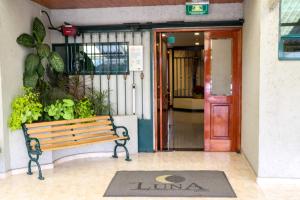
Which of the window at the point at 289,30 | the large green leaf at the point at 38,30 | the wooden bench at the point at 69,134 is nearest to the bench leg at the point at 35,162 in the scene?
the wooden bench at the point at 69,134

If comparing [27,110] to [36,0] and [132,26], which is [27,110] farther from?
[132,26]

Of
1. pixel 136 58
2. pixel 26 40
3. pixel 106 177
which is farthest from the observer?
pixel 136 58

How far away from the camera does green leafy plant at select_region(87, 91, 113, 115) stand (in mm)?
5641

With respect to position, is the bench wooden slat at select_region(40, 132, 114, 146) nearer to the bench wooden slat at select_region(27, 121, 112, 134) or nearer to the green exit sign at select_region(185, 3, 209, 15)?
the bench wooden slat at select_region(27, 121, 112, 134)

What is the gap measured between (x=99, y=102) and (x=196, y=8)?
236cm

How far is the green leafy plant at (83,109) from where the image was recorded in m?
5.27

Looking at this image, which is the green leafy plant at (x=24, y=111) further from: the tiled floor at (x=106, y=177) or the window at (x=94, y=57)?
the window at (x=94, y=57)

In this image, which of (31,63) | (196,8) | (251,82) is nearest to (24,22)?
(31,63)

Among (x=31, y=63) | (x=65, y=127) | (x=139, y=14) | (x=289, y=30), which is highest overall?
(x=139, y=14)

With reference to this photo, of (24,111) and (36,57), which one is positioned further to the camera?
(36,57)

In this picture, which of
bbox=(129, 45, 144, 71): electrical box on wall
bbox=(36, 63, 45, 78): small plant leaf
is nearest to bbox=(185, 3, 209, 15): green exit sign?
bbox=(129, 45, 144, 71): electrical box on wall

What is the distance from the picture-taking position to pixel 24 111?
4625 millimetres

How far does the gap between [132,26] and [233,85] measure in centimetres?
211

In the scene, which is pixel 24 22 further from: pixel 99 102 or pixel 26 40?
pixel 99 102
